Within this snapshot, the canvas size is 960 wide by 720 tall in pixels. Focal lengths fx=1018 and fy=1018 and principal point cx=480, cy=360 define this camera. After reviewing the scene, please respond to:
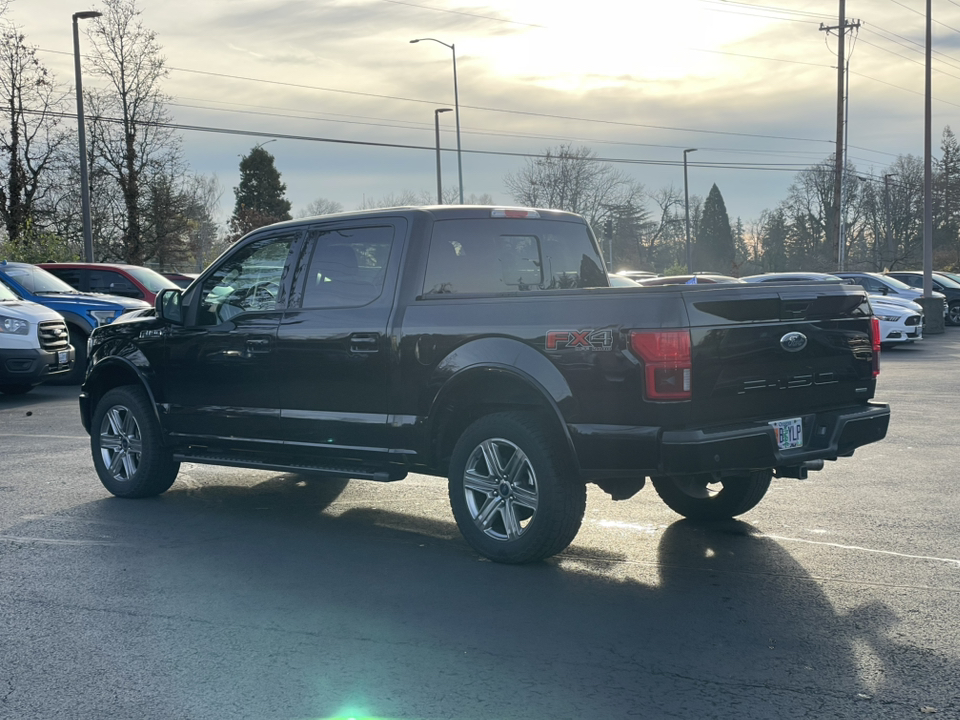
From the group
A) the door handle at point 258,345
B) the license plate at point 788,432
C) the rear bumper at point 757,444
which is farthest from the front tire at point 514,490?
the door handle at point 258,345

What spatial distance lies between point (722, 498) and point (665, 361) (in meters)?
2.01

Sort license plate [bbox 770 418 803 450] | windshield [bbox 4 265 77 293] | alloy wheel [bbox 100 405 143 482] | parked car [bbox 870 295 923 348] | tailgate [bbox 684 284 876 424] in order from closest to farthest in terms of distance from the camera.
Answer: tailgate [bbox 684 284 876 424] < license plate [bbox 770 418 803 450] < alloy wheel [bbox 100 405 143 482] < windshield [bbox 4 265 77 293] < parked car [bbox 870 295 923 348]

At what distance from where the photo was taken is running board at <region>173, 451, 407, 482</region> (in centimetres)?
606

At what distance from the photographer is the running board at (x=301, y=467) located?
19.9 ft

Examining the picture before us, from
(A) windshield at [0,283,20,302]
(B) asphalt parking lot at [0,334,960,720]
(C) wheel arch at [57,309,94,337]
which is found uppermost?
(A) windshield at [0,283,20,302]

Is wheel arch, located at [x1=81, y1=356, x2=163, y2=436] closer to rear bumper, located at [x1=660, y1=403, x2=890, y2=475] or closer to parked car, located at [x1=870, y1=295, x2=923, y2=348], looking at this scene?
rear bumper, located at [x1=660, y1=403, x2=890, y2=475]

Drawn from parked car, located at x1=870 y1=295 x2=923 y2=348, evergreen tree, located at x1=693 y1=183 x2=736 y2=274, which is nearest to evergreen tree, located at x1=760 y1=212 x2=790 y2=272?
evergreen tree, located at x1=693 y1=183 x2=736 y2=274

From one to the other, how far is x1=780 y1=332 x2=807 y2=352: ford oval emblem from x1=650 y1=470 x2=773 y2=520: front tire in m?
1.12

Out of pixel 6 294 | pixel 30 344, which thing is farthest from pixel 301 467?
pixel 6 294

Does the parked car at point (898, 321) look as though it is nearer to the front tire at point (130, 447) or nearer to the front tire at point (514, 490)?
the front tire at point (130, 447)

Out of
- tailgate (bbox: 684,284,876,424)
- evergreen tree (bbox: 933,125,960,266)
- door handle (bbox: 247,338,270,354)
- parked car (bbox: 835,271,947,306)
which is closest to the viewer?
tailgate (bbox: 684,284,876,424)

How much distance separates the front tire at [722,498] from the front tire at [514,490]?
1134 mm

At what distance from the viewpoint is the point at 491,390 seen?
561 cm

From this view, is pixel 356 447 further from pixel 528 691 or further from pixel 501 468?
pixel 528 691
